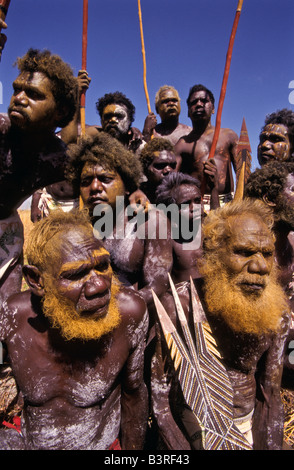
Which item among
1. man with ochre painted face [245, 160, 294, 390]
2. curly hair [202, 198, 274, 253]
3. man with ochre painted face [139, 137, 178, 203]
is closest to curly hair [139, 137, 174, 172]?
man with ochre painted face [139, 137, 178, 203]

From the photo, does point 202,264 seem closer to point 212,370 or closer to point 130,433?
point 212,370

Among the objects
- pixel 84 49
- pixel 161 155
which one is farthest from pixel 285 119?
pixel 84 49

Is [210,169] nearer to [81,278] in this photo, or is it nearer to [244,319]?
[244,319]

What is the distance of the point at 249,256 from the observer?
7.29ft

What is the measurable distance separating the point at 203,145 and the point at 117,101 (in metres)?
1.81

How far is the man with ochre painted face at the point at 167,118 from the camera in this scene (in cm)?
566

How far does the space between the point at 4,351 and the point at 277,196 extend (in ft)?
9.05

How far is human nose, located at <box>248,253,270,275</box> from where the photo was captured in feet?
7.13

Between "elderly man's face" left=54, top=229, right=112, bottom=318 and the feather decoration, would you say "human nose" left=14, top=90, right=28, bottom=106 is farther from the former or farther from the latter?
the feather decoration

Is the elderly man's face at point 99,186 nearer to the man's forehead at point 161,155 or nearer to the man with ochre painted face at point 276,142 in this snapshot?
the man's forehead at point 161,155

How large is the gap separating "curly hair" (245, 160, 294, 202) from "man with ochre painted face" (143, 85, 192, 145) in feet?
9.43

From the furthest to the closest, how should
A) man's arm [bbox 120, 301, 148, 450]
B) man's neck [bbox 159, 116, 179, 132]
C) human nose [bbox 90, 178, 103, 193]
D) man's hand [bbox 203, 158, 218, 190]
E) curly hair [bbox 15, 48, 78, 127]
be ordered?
man's neck [bbox 159, 116, 179, 132] < man's hand [bbox 203, 158, 218, 190] < human nose [bbox 90, 178, 103, 193] < curly hair [bbox 15, 48, 78, 127] < man's arm [bbox 120, 301, 148, 450]

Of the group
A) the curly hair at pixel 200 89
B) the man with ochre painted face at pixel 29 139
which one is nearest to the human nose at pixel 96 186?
the man with ochre painted face at pixel 29 139

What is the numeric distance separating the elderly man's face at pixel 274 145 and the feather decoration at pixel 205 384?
285 centimetres
